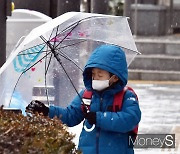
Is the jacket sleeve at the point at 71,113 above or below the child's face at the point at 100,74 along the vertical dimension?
below

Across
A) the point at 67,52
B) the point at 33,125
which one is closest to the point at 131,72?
the point at 67,52

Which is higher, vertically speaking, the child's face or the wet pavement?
the child's face

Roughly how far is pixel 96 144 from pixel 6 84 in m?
1.05

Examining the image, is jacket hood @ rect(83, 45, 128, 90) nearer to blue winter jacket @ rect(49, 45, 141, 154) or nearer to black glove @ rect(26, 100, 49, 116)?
blue winter jacket @ rect(49, 45, 141, 154)

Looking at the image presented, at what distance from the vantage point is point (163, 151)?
9000 millimetres

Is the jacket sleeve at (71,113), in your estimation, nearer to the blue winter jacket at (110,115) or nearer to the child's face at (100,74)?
the blue winter jacket at (110,115)

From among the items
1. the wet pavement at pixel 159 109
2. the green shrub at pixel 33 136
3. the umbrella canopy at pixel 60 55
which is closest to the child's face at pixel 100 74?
the umbrella canopy at pixel 60 55

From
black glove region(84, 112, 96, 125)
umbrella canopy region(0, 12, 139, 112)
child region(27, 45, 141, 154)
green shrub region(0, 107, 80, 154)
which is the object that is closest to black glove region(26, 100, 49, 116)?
child region(27, 45, 141, 154)

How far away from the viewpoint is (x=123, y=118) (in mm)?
5023

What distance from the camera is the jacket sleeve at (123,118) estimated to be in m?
5.01

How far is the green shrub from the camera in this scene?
A: 357 cm

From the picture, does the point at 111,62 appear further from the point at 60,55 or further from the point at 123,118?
the point at 60,55

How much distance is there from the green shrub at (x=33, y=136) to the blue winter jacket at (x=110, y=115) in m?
0.97

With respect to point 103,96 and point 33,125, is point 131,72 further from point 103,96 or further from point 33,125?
point 33,125
